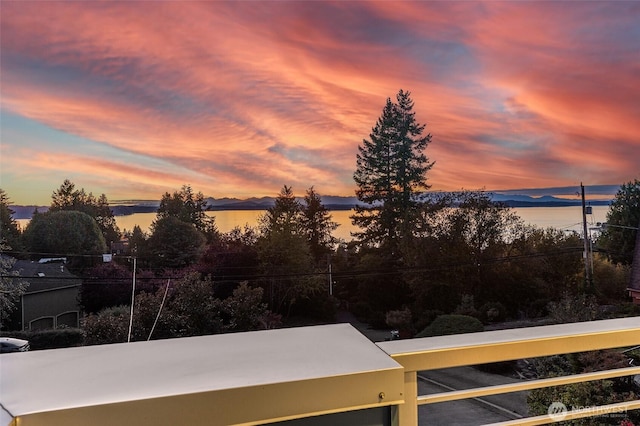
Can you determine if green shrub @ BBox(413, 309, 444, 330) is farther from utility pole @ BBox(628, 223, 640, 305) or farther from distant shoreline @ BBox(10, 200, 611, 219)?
utility pole @ BBox(628, 223, 640, 305)

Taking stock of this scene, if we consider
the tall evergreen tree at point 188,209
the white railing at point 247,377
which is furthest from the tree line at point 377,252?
the white railing at point 247,377

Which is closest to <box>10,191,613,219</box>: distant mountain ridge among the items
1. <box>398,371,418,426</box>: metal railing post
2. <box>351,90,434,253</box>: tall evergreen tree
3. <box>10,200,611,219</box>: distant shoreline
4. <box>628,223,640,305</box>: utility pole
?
<box>10,200,611,219</box>: distant shoreline

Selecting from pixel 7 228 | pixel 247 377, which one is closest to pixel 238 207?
pixel 7 228

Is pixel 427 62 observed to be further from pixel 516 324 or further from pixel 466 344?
pixel 466 344

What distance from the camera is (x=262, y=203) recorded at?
20.2ft

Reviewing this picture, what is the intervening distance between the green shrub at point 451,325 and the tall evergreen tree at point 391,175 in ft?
3.58

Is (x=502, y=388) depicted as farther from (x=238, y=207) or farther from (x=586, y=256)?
(x=586, y=256)

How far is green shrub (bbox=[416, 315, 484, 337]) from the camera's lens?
6.35 metres

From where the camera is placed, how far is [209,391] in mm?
432

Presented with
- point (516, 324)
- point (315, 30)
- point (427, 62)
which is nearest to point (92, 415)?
point (315, 30)

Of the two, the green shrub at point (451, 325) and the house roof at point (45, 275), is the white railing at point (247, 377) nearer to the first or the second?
the house roof at point (45, 275)

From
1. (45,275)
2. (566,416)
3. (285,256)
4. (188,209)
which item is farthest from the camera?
(285,256)

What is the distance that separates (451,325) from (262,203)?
110 inches

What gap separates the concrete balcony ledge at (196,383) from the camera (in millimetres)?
410
